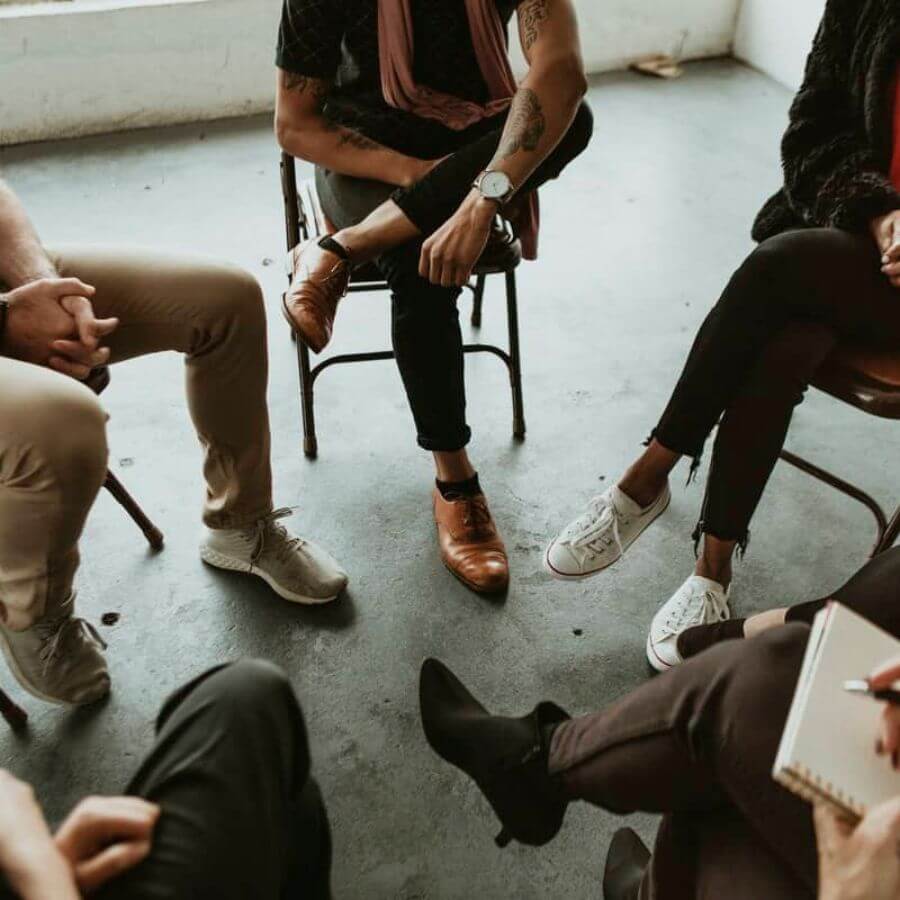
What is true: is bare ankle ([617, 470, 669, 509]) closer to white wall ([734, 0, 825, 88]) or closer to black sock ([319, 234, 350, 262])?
black sock ([319, 234, 350, 262])

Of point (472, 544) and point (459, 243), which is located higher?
point (459, 243)

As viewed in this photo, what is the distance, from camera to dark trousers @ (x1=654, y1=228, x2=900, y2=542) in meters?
1.61

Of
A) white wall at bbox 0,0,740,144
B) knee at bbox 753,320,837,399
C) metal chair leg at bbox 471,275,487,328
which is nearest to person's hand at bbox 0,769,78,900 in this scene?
knee at bbox 753,320,837,399

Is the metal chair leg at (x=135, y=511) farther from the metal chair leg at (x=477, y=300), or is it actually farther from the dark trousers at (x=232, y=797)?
the metal chair leg at (x=477, y=300)

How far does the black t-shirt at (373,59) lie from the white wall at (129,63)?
6.22ft

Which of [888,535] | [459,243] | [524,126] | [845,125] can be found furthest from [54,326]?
[888,535]

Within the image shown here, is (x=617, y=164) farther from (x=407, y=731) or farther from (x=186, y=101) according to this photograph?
(x=407, y=731)

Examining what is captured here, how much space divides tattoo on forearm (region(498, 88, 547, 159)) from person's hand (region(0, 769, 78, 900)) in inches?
54.3

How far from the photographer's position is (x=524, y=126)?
1826 millimetres

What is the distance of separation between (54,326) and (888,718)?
1.27 meters

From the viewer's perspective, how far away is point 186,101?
3.73 m

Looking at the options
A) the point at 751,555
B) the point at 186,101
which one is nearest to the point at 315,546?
the point at 751,555

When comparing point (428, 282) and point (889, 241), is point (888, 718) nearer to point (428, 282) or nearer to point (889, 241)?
point (889, 241)

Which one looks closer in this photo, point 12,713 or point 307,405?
point 12,713
